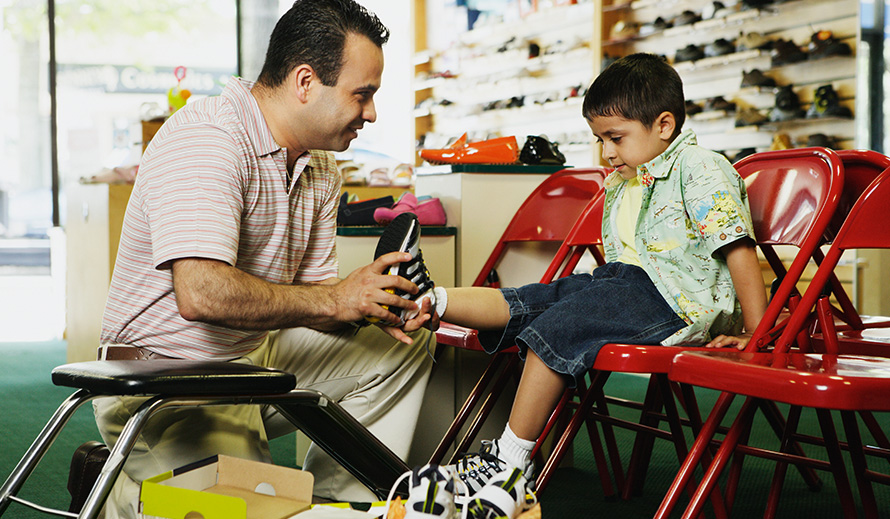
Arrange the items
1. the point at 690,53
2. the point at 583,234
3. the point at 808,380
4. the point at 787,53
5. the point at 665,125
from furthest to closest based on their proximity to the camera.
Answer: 1. the point at 690,53
2. the point at 787,53
3. the point at 583,234
4. the point at 665,125
5. the point at 808,380

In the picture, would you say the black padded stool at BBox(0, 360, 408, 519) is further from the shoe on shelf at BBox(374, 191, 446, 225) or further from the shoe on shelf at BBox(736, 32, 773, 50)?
the shoe on shelf at BBox(736, 32, 773, 50)

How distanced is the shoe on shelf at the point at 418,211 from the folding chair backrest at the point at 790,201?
0.94 meters

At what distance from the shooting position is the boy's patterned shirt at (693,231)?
177 cm

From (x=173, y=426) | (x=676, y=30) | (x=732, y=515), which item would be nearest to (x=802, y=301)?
(x=732, y=515)

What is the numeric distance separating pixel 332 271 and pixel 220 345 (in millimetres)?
403

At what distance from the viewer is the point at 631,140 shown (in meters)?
1.97

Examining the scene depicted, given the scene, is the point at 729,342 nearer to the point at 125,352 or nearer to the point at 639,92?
the point at 639,92

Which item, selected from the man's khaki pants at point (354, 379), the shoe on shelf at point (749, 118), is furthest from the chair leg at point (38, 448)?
the shoe on shelf at point (749, 118)

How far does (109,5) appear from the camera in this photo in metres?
7.78

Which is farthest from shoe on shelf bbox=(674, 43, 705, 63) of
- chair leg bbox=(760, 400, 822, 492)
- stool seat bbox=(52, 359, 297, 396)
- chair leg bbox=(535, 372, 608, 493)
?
stool seat bbox=(52, 359, 297, 396)

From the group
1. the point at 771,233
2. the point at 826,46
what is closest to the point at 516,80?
the point at 826,46

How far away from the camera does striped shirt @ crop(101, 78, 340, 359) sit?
1.62 m

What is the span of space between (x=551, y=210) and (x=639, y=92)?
684mm

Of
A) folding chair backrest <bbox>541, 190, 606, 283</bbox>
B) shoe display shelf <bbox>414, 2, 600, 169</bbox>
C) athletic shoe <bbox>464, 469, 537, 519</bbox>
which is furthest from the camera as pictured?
shoe display shelf <bbox>414, 2, 600, 169</bbox>
